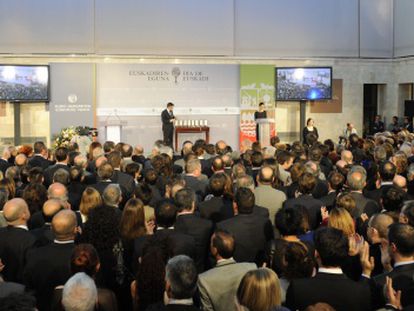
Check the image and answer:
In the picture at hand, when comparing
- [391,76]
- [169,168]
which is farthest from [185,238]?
[391,76]

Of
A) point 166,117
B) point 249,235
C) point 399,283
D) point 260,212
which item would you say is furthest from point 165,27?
point 399,283

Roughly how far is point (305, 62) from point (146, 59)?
5.24 m

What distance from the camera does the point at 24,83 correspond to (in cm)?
1625

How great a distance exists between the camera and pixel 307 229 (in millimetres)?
4383

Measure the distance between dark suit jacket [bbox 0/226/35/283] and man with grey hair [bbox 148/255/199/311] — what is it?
66.5 inches

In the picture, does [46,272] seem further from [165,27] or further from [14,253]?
[165,27]

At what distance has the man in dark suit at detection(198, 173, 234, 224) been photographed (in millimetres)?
5535

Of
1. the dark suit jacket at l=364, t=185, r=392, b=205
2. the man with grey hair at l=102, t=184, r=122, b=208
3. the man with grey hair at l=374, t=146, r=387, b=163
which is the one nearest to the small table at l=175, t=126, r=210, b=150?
the man with grey hair at l=374, t=146, r=387, b=163

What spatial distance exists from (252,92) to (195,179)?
1098cm

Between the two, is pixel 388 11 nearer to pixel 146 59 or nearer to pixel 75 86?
pixel 146 59

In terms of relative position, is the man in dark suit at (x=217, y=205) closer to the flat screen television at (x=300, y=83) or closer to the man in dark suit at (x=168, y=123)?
→ the man in dark suit at (x=168, y=123)

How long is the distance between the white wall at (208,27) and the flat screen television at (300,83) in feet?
2.99

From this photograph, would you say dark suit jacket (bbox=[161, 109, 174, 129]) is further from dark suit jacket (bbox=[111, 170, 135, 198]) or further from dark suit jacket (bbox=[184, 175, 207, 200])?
dark suit jacket (bbox=[184, 175, 207, 200])

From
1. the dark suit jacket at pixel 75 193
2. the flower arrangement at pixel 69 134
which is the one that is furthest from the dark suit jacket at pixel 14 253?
the flower arrangement at pixel 69 134
